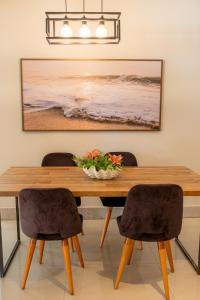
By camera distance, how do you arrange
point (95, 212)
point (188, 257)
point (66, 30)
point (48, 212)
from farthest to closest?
point (95, 212)
point (188, 257)
point (66, 30)
point (48, 212)

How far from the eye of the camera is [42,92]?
3.49m

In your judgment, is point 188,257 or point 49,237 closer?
point 49,237

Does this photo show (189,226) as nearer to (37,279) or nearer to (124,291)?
(124,291)

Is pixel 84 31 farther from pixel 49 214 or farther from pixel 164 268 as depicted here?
pixel 164 268

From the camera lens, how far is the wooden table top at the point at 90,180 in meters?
2.21

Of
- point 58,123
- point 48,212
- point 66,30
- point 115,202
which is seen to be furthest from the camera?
point 58,123

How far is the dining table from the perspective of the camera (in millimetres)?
2211

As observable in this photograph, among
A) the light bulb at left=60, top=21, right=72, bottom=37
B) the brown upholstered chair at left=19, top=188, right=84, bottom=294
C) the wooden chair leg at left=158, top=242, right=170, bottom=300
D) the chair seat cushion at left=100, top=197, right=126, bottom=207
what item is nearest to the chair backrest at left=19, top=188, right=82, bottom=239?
the brown upholstered chair at left=19, top=188, right=84, bottom=294

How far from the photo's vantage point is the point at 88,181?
2.49m

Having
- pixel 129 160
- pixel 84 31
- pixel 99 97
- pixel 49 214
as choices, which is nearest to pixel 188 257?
pixel 129 160

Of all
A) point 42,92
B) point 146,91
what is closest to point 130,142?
point 146,91

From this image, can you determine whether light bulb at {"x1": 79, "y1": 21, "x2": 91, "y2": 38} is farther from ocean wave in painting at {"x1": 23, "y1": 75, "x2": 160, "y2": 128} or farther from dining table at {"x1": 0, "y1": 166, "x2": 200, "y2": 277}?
dining table at {"x1": 0, "y1": 166, "x2": 200, "y2": 277}

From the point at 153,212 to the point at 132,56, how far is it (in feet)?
6.93

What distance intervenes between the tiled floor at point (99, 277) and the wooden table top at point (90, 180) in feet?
2.54
